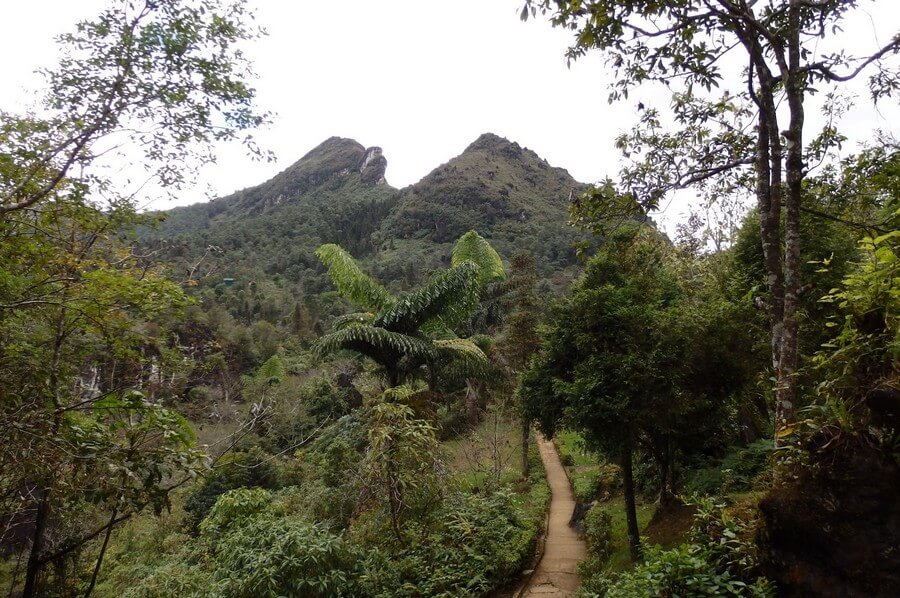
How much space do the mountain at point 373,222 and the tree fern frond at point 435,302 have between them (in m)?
24.9

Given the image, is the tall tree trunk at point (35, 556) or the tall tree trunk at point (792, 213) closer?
the tall tree trunk at point (35, 556)

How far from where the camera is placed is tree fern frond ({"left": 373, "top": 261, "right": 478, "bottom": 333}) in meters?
12.6

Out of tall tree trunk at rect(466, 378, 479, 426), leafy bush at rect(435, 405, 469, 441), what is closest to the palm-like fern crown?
tall tree trunk at rect(466, 378, 479, 426)

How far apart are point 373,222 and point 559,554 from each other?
58816 millimetres

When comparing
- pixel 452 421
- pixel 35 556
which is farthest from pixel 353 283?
pixel 452 421

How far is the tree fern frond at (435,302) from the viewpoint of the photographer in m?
12.6

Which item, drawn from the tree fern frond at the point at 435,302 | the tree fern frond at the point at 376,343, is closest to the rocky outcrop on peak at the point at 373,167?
the tree fern frond at the point at 435,302

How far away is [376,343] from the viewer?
1152 cm

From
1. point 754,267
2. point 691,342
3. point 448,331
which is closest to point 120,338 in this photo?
point 691,342

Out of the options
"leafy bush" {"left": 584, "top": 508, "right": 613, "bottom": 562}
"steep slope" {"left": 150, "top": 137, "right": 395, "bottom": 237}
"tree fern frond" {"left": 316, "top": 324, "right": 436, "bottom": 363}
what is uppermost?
"steep slope" {"left": 150, "top": 137, "right": 395, "bottom": 237}

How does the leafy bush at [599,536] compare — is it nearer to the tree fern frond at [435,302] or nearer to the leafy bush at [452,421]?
the tree fern frond at [435,302]

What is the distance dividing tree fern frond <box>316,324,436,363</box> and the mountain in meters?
25.2

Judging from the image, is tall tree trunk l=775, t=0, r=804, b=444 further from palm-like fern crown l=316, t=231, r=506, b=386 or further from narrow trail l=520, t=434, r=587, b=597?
palm-like fern crown l=316, t=231, r=506, b=386

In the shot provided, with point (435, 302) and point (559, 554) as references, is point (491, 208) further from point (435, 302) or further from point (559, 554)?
point (559, 554)
